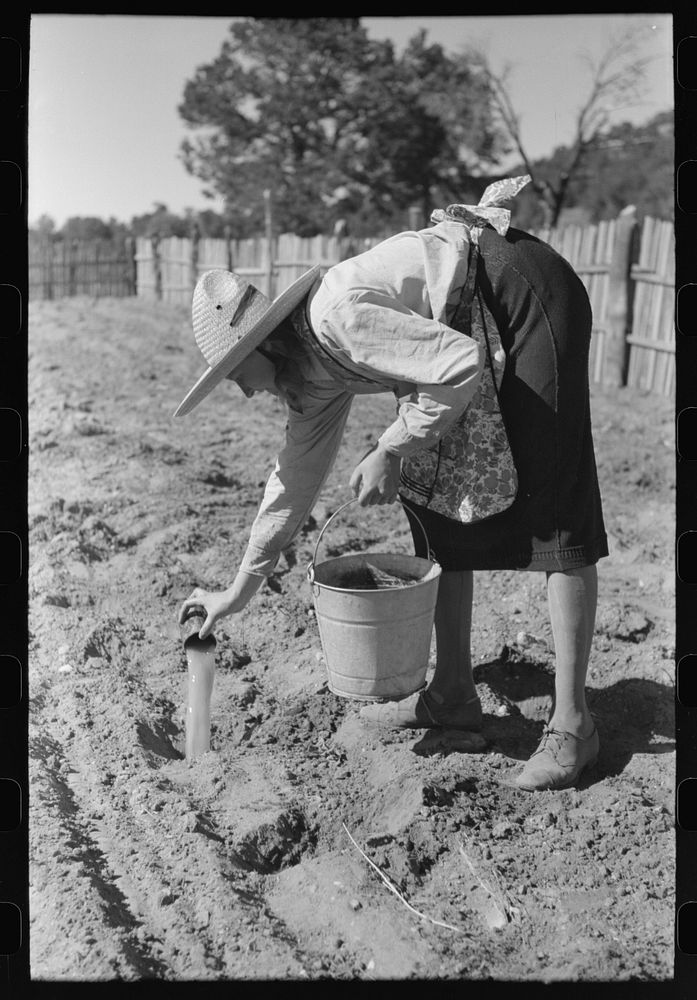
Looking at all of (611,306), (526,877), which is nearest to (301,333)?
(526,877)

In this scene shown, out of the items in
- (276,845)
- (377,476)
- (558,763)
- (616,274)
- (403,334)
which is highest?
(616,274)

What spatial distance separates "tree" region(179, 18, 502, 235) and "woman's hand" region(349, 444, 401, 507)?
125cm

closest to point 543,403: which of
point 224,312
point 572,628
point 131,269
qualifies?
point 572,628

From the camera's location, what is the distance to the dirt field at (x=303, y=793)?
7.20 feet

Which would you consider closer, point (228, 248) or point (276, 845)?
point (276, 845)

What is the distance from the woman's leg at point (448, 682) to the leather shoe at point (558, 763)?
0.34m

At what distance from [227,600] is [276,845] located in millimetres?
658

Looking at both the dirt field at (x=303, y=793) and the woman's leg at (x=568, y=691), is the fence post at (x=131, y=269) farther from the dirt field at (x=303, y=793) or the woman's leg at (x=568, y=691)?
the woman's leg at (x=568, y=691)

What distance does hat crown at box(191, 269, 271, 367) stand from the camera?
7.46 feet

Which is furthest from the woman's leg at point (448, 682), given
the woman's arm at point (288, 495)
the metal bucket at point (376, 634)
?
the woman's arm at point (288, 495)

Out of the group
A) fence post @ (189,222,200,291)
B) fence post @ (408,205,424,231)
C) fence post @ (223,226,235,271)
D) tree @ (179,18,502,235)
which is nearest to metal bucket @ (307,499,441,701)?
tree @ (179,18,502,235)

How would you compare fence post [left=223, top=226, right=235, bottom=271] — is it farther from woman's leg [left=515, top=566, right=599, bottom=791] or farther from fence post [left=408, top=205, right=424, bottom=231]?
woman's leg [left=515, top=566, right=599, bottom=791]

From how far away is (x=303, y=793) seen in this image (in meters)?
2.70

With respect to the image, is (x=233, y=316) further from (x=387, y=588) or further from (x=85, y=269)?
(x=85, y=269)
